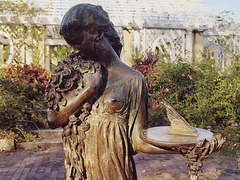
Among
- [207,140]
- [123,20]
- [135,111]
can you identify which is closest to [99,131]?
[135,111]

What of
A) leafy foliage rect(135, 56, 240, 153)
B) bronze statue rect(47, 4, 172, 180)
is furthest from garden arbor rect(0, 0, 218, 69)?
bronze statue rect(47, 4, 172, 180)

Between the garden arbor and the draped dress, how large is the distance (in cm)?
797

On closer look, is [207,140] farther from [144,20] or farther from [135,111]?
[144,20]

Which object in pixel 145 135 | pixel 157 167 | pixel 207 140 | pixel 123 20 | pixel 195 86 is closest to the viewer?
pixel 207 140

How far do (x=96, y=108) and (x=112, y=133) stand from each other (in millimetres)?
189

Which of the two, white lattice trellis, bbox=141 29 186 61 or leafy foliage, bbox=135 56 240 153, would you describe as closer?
leafy foliage, bbox=135 56 240 153

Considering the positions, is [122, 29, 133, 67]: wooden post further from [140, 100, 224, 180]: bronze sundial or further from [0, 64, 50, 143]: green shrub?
[140, 100, 224, 180]: bronze sundial

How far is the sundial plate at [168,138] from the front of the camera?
1499mm

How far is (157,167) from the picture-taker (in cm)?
483

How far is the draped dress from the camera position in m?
1.68

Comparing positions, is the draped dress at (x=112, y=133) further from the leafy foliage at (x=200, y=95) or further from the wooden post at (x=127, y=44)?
the wooden post at (x=127, y=44)

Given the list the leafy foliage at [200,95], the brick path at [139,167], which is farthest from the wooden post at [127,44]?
the brick path at [139,167]

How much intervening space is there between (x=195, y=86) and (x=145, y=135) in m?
5.57

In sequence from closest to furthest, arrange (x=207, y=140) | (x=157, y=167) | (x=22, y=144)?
(x=207, y=140) → (x=157, y=167) → (x=22, y=144)
